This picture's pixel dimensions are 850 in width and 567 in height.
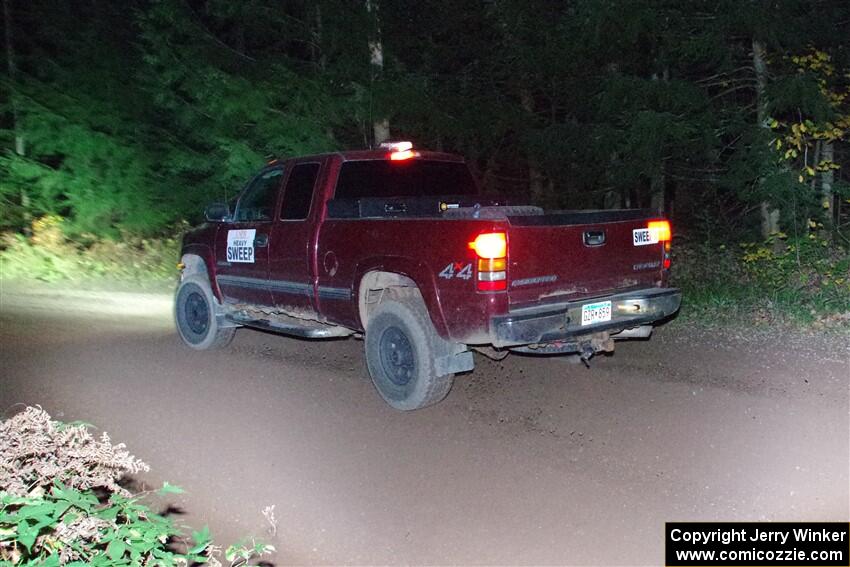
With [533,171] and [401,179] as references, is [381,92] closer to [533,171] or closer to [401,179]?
[533,171]

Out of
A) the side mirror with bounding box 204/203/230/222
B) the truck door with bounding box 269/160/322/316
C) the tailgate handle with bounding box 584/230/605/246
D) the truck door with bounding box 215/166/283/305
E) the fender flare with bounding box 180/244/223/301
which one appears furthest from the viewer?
the fender flare with bounding box 180/244/223/301

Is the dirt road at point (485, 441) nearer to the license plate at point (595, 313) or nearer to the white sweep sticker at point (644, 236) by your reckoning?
the license plate at point (595, 313)

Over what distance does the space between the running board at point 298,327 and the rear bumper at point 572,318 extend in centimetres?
207

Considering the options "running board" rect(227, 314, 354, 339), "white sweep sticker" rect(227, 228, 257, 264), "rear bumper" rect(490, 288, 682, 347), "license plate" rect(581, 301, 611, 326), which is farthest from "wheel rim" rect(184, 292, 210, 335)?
"license plate" rect(581, 301, 611, 326)

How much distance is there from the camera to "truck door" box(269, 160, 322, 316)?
6.88 meters

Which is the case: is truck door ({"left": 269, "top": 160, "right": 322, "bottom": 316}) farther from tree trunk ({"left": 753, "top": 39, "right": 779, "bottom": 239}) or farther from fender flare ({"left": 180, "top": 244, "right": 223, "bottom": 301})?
tree trunk ({"left": 753, "top": 39, "right": 779, "bottom": 239})

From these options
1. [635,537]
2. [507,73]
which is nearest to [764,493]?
[635,537]

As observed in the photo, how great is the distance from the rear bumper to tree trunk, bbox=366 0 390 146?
993 centimetres

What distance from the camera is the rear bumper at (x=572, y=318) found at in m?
5.29

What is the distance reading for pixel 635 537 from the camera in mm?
3928

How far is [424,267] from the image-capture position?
571 cm

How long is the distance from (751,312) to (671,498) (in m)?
5.21

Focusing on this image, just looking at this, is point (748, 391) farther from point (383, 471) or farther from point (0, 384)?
point (0, 384)

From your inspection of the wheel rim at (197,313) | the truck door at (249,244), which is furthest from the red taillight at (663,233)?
the wheel rim at (197,313)
